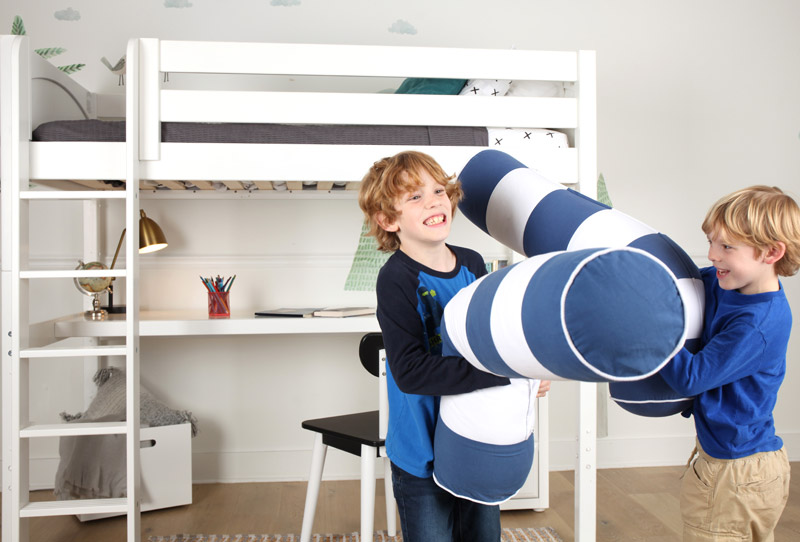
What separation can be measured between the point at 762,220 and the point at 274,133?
1.31 m

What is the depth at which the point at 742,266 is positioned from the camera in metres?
1.06

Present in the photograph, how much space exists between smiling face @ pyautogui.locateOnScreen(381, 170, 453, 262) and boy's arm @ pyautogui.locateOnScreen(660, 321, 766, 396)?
0.40 m

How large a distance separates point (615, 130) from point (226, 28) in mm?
1652

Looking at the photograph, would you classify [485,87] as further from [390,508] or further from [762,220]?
[390,508]

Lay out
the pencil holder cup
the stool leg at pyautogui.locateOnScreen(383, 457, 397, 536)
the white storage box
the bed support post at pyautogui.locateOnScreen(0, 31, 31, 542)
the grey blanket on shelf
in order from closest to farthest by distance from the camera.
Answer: the bed support post at pyautogui.locateOnScreen(0, 31, 31, 542) → the stool leg at pyautogui.locateOnScreen(383, 457, 397, 536) → the grey blanket on shelf → the white storage box → the pencil holder cup

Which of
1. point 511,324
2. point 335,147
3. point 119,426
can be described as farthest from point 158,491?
point 511,324

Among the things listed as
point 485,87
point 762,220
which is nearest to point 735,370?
point 762,220

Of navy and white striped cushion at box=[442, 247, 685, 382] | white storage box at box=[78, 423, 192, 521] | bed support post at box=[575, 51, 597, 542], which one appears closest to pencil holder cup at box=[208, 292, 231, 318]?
white storage box at box=[78, 423, 192, 521]

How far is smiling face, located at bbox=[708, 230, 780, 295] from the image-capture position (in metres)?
1.06

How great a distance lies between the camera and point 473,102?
1989 mm

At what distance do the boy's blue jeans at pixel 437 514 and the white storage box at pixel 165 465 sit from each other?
4.76 feet

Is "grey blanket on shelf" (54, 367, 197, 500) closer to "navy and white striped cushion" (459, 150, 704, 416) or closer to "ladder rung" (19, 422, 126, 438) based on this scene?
"ladder rung" (19, 422, 126, 438)

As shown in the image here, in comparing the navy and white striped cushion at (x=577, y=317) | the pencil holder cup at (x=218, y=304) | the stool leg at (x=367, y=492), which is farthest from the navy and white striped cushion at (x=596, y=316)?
the pencil holder cup at (x=218, y=304)

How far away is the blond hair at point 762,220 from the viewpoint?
1045 mm
